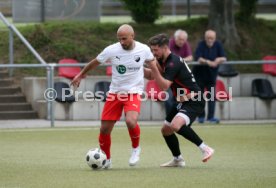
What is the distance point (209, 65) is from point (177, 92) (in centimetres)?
762

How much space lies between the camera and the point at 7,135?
1806 centimetres

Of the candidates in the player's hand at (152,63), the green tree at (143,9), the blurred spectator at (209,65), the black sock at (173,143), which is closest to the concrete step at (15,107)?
the blurred spectator at (209,65)

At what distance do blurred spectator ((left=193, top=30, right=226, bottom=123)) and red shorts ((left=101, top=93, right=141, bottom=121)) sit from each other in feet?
25.9

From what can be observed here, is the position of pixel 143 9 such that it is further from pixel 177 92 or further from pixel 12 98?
pixel 177 92

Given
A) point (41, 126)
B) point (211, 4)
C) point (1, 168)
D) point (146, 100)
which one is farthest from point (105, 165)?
point (211, 4)

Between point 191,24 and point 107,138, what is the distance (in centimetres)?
1454

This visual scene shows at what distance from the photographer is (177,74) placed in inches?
486

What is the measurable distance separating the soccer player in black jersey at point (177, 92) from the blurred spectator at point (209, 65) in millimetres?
7508

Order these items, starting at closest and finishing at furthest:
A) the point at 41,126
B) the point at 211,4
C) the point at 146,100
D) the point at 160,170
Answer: the point at 160,170
the point at 41,126
the point at 146,100
the point at 211,4

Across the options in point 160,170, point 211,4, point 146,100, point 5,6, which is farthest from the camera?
point 5,6

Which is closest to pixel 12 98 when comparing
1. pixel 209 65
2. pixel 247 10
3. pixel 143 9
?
pixel 209 65

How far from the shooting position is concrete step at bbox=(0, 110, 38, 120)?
69.3ft

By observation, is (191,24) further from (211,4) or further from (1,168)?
(1,168)

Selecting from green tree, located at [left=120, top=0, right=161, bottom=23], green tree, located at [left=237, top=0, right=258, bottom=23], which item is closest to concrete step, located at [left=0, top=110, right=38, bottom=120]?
green tree, located at [left=120, top=0, right=161, bottom=23]
